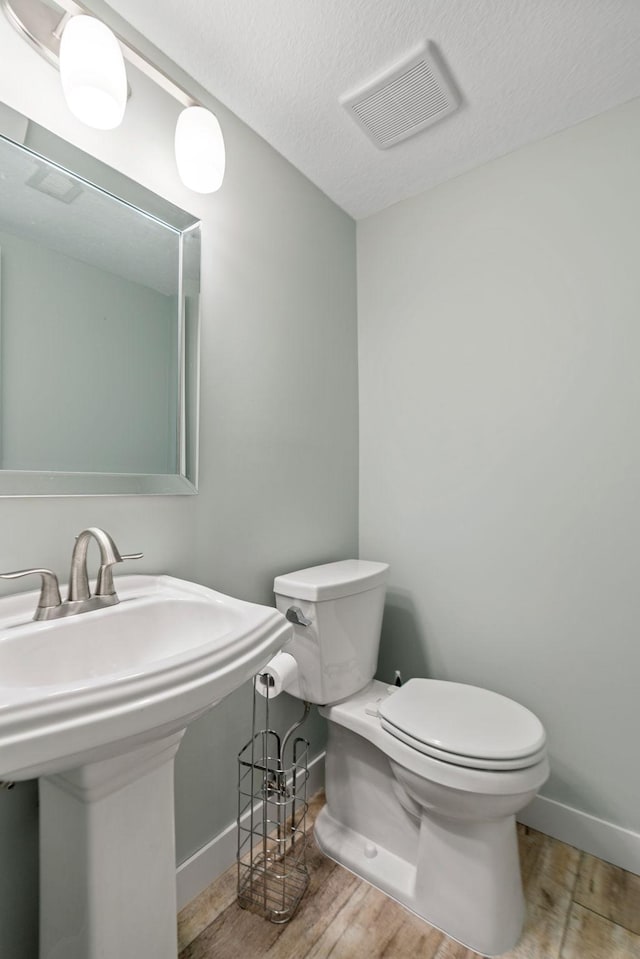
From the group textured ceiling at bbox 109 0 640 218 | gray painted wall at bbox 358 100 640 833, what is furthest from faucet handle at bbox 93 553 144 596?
textured ceiling at bbox 109 0 640 218

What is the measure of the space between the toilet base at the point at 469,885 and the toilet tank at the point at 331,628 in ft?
1.33

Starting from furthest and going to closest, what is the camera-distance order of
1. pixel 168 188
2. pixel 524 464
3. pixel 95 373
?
pixel 524 464 < pixel 168 188 < pixel 95 373

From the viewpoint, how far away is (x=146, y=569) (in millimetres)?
1109

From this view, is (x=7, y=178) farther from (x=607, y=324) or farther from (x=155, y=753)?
(x=607, y=324)

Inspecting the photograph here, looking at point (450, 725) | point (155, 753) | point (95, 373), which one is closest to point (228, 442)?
point (95, 373)

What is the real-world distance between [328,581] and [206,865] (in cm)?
81

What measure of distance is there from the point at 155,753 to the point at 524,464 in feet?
4.31

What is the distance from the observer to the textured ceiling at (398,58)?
109 centimetres

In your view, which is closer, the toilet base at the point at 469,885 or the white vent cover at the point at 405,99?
the toilet base at the point at 469,885

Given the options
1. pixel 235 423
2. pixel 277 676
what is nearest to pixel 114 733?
pixel 277 676

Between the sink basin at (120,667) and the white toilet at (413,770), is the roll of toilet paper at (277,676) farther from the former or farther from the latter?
the sink basin at (120,667)

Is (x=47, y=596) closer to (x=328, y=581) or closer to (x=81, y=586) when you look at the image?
(x=81, y=586)

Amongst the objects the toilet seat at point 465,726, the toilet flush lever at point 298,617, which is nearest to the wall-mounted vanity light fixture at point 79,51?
the toilet flush lever at point 298,617

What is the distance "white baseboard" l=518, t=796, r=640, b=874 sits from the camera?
129 centimetres
